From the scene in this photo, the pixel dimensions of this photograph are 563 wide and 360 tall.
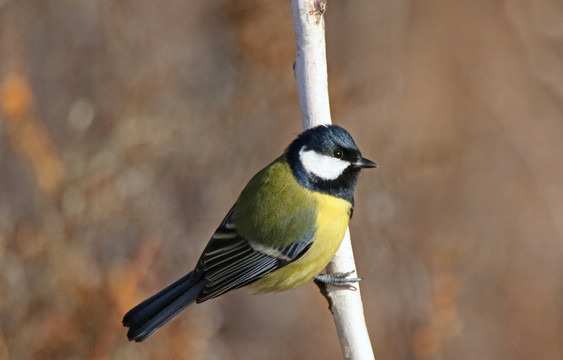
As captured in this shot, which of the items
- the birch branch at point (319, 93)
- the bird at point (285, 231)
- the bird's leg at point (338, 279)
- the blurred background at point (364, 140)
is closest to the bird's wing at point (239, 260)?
the bird at point (285, 231)

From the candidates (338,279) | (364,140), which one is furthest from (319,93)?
(364,140)

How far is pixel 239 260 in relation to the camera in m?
3.33

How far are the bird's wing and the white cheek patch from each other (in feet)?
0.99

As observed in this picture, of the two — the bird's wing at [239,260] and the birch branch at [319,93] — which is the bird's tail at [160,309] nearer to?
the bird's wing at [239,260]

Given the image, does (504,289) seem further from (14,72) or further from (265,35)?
(14,72)

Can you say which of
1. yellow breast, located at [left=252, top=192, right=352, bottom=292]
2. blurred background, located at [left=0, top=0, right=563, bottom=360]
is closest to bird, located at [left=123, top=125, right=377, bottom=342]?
yellow breast, located at [left=252, top=192, right=352, bottom=292]

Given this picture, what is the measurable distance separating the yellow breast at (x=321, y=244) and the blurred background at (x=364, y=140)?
1.75 meters

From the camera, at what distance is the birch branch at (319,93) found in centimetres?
295

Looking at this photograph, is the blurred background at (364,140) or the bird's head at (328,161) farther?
the blurred background at (364,140)

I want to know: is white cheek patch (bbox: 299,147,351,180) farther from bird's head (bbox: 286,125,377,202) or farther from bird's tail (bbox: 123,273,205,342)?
bird's tail (bbox: 123,273,205,342)

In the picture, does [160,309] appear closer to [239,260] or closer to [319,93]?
[239,260]

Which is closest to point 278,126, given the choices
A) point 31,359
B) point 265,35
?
point 265,35

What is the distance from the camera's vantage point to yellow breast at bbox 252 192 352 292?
126 inches

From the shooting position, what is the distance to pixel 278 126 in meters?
5.82
